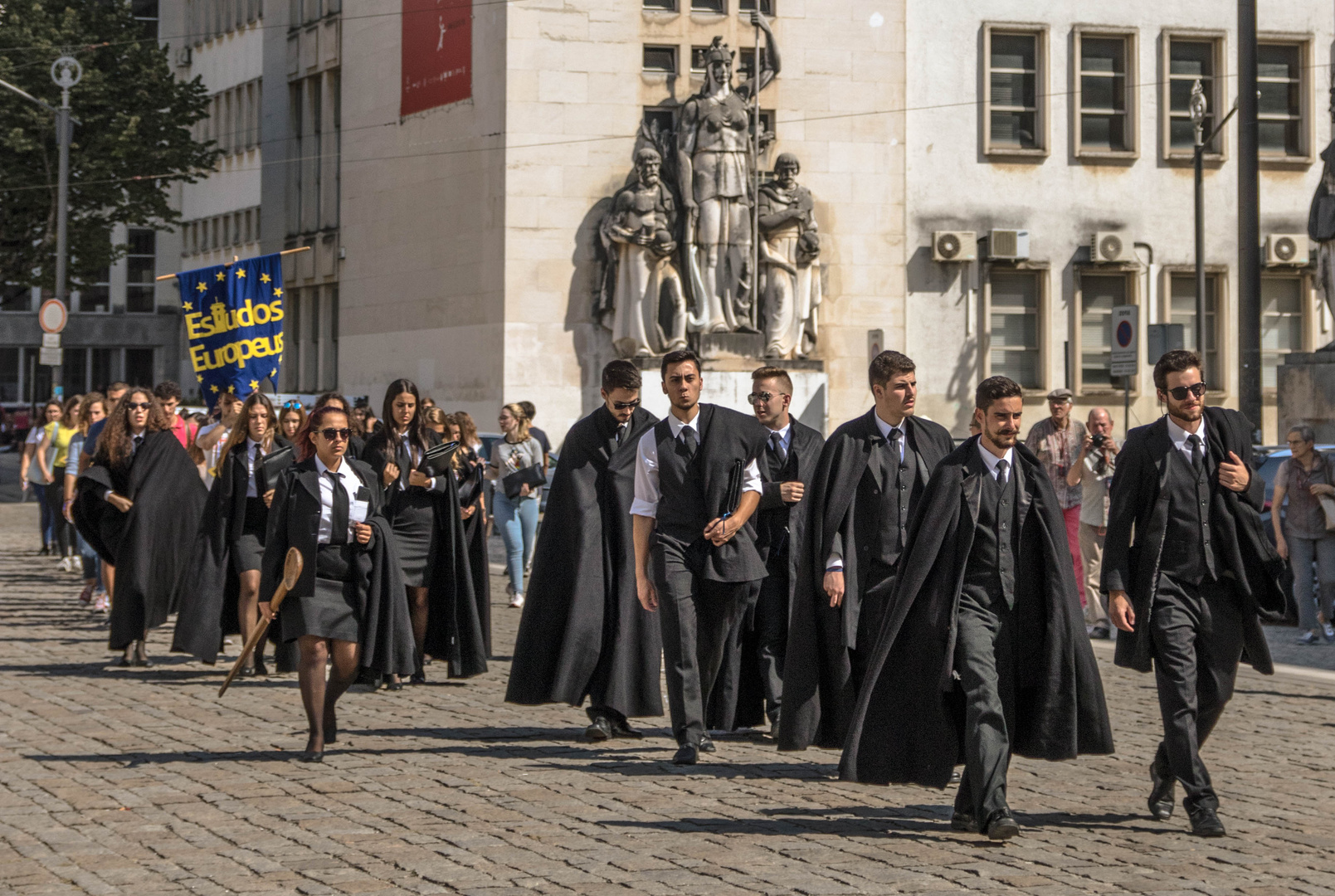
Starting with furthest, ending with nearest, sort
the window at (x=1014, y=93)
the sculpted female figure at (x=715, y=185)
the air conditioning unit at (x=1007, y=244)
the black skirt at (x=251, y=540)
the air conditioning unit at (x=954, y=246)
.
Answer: the window at (x=1014, y=93)
the air conditioning unit at (x=954, y=246)
the air conditioning unit at (x=1007, y=244)
the sculpted female figure at (x=715, y=185)
the black skirt at (x=251, y=540)

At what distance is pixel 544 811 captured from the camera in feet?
28.2

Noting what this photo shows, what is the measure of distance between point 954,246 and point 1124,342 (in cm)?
1160

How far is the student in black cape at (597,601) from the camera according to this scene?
10.7 m

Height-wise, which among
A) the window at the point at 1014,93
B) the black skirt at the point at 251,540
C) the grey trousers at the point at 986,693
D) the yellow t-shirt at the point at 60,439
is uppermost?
the window at the point at 1014,93

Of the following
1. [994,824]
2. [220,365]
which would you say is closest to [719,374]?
[220,365]

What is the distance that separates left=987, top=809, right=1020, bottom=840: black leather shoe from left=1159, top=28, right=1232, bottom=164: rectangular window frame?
3145cm

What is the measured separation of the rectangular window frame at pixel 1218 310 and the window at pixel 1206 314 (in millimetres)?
15

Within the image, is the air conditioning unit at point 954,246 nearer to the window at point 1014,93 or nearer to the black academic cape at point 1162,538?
the window at point 1014,93

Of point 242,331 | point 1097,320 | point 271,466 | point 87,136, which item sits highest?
point 87,136

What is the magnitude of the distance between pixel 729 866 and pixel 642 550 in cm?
279

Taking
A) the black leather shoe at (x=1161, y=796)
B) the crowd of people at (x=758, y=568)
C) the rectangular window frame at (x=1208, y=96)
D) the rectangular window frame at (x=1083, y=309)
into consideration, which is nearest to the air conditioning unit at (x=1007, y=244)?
the rectangular window frame at (x=1083, y=309)

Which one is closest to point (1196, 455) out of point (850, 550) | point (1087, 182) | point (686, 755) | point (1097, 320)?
point (850, 550)

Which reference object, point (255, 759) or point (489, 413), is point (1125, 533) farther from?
point (489, 413)

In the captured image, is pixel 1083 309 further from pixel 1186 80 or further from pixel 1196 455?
pixel 1196 455
